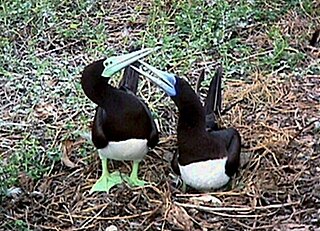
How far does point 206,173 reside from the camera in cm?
325

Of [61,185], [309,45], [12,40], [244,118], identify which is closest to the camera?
[61,185]

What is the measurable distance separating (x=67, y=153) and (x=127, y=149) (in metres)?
0.48

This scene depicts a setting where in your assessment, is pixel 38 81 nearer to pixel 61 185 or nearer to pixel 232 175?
pixel 61 185

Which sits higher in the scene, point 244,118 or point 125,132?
point 125,132

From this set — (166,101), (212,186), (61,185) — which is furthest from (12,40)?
(212,186)

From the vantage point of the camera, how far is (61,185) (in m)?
3.50

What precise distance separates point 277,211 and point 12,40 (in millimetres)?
2426

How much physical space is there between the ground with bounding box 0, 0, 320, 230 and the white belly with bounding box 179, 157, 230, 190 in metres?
0.05

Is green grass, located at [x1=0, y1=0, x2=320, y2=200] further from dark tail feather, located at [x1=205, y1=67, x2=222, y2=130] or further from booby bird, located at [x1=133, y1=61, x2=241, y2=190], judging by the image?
booby bird, located at [x1=133, y1=61, x2=241, y2=190]

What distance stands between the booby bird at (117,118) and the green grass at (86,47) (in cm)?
38

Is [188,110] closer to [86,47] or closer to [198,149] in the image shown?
[198,149]

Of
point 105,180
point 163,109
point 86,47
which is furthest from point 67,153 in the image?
point 86,47

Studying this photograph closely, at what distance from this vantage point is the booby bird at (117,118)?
3291 mm

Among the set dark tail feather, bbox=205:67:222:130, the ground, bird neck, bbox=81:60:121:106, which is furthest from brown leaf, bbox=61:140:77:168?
dark tail feather, bbox=205:67:222:130
